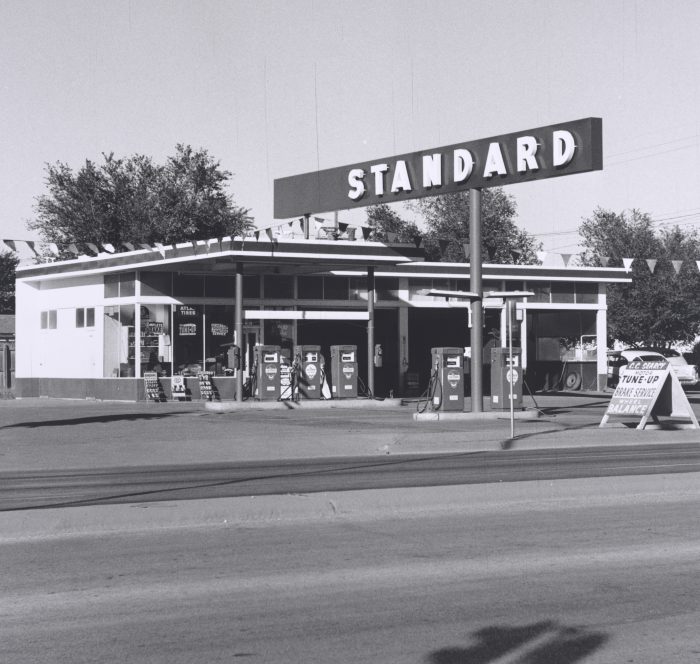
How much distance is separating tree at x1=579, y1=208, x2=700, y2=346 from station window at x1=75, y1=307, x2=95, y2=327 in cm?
2990

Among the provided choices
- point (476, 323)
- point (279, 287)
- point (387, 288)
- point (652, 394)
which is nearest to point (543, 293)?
point (387, 288)

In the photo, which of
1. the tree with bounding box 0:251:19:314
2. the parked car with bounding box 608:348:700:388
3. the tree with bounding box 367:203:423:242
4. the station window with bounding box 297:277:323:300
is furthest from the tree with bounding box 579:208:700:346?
the tree with bounding box 0:251:19:314

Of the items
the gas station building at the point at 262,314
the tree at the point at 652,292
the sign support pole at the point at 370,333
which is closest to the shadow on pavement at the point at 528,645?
the gas station building at the point at 262,314

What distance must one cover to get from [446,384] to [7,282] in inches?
2684

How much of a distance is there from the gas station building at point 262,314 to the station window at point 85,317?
0.07 meters

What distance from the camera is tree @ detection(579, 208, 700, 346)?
60312 mm

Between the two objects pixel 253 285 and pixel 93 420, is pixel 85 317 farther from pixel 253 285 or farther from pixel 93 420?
pixel 93 420

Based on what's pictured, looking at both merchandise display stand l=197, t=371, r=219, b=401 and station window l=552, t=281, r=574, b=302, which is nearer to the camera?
merchandise display stand l=197, t=371, r=219, b=401

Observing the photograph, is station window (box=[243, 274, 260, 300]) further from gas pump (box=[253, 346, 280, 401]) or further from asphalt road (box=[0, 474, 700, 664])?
asphalt road (box=[0, 474, 700, 664])

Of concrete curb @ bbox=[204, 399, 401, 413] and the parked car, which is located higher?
the parked car

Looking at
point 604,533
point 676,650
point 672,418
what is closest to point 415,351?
point 672,418

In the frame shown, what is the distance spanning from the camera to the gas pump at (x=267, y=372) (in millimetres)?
34250

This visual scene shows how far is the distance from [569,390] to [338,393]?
46.6 ft

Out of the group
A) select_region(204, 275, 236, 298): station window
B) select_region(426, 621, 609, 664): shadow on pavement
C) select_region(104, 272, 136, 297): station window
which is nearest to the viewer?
select_region(426, 621, 609, 664): shadow on pavement
